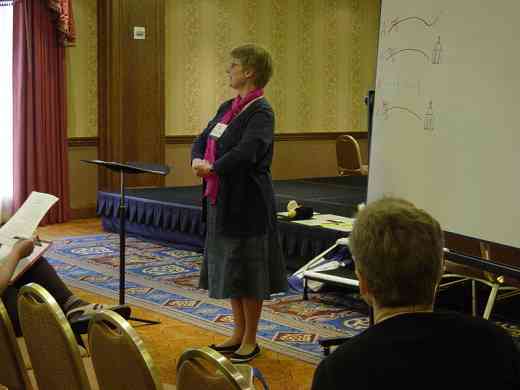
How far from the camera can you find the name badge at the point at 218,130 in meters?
3.67

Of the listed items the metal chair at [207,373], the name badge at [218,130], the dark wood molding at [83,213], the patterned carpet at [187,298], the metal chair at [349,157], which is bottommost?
the dark wood molding at [83,213]

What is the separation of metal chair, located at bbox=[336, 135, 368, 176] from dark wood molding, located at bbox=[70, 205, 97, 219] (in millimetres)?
2563

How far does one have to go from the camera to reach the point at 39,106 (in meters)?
7.71

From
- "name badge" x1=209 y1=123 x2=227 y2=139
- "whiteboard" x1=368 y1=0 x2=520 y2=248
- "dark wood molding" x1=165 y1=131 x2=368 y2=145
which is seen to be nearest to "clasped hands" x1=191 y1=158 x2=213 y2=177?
"name badge" x1=209 y1=123 x2=227 y2=139

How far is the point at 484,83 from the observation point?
111 inches

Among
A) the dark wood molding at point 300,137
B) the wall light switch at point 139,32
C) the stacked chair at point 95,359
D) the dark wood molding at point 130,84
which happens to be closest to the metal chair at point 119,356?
the stacked chair at point 95,359

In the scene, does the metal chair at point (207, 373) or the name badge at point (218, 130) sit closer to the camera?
the metal chair at point (207, 373)

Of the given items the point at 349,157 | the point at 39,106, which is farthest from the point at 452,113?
the point at 349,157

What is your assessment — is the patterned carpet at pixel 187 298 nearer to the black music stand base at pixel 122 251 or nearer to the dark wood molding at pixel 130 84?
the black music stand base at pixel 122 251

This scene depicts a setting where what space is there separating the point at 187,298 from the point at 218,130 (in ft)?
5.33

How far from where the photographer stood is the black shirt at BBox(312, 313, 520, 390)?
4.45 ft

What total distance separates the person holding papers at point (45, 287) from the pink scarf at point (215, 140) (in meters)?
0.61

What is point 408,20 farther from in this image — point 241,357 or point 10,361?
point 10,361

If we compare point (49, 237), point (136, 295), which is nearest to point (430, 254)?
point (136, 295)
